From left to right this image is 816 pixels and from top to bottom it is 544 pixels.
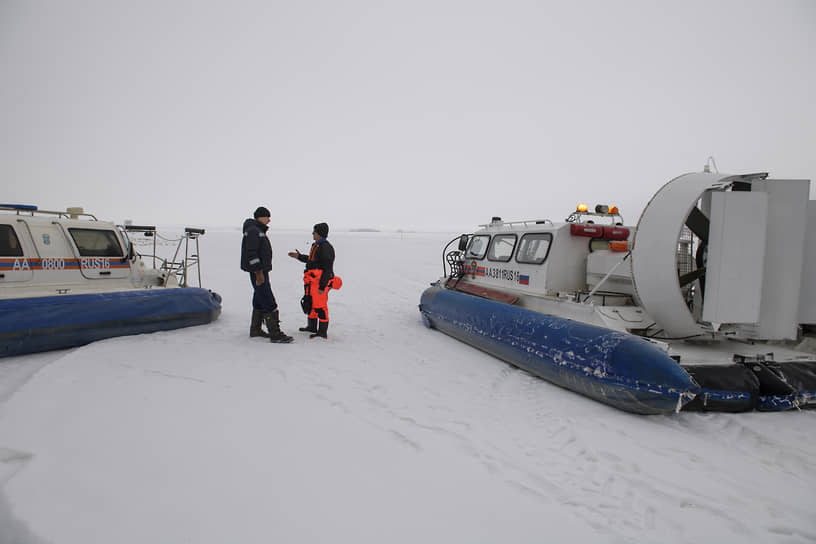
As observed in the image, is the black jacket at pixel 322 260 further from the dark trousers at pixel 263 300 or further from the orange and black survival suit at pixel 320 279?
the dark trousers at pixel 263 300

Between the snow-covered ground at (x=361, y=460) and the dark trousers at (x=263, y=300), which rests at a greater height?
the dark trousers at (x=263, y=300)

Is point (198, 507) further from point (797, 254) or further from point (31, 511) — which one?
point (797, 254)

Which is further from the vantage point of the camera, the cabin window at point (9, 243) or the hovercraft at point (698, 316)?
the cabin window at point (9, 243)

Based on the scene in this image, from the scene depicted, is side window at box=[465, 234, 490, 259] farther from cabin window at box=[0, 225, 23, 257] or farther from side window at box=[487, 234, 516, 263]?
cabin window at box=[0, 225, 23, 257]

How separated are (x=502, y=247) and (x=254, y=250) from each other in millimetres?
3784

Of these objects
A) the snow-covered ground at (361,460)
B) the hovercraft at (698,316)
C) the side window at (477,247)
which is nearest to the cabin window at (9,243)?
the snow-covered ground at (361,460)

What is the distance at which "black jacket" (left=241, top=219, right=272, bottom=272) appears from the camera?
5.41 meters

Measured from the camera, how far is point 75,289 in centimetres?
531

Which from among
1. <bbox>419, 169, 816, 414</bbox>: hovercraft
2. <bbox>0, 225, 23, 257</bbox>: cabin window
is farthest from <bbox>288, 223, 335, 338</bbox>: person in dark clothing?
<bbox>0, 225, 23, 257</bbox>: cabin window

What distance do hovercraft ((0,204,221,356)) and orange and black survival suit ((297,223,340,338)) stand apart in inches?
66.9

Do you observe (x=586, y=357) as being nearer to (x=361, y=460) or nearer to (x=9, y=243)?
(x=361, y=460)

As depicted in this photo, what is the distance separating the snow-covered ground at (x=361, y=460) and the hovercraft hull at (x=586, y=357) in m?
0.19

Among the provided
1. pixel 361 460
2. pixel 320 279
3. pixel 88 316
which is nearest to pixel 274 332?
pixel 320 279

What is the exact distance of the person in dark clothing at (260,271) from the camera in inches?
214
